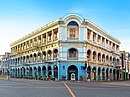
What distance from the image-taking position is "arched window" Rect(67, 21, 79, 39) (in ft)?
195

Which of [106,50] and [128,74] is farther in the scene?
[128,74]

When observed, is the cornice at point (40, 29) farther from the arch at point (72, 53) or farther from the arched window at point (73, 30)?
the arch at point (72, 53)

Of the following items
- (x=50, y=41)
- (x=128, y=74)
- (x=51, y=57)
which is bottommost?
(x=128, y=74)

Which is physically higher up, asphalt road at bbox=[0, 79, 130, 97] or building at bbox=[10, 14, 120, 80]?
building at bbox=[10, 14, 120, 80]

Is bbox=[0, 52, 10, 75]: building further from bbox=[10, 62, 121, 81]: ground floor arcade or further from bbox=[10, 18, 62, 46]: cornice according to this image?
bbox=[10, 62, 121, 81]: ground floor arcade

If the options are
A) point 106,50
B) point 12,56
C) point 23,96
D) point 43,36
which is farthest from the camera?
point 12,56

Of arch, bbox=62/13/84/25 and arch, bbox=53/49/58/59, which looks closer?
arch, bbox=62/13/84/25

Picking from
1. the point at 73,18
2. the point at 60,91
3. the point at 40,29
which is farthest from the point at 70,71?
the point at 60,91

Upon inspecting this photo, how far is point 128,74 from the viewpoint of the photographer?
4131 inches

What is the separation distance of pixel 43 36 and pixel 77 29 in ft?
46.8

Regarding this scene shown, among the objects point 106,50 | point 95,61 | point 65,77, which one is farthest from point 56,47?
point 106,50

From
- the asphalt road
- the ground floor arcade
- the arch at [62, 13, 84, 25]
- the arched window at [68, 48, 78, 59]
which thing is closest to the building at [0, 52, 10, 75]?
the ground floor arcade

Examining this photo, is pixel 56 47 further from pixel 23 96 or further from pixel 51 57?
pixel 23 96

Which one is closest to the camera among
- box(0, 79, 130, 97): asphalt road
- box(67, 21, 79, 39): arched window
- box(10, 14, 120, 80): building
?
box(0, 79, 130, 97): asphalt road
